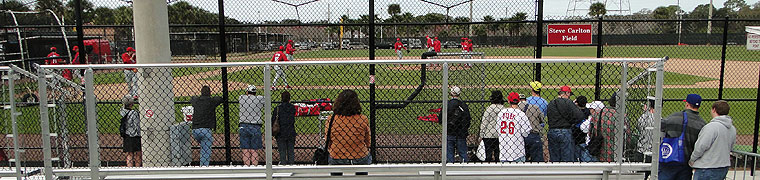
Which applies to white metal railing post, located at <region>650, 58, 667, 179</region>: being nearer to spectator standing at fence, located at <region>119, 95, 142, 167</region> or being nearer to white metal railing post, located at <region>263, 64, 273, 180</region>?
white metal railing post, located at <region>263, 64, 273, 180</region>

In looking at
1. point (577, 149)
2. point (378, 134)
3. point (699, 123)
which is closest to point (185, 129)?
point (378, 134)

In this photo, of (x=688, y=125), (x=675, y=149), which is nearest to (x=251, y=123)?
(x=675, y=149)

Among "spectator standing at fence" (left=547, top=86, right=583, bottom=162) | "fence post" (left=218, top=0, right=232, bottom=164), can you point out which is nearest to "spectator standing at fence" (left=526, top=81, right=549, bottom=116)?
"spectator standing at fence" (left=547, top=86, right=583, bottom=162)

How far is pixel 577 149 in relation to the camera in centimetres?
732

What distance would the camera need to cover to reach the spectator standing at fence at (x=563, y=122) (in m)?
6.66

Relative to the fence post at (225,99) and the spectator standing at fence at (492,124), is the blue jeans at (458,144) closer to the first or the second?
the spectator standing at fence at (492,124)

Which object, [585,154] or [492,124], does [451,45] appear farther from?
[492,124]

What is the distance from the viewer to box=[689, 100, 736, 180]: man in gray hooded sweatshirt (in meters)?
5.30

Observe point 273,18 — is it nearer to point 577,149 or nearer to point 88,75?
point 88,75

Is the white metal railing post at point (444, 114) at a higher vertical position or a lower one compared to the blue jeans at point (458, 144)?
higher

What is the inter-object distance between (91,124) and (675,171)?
5939 mm

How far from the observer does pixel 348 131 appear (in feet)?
16.5

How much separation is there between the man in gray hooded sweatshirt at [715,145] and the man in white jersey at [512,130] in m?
1.77

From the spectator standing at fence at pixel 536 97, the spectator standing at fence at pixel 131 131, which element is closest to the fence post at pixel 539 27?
the spectator standing at fence at pixel 536 97
